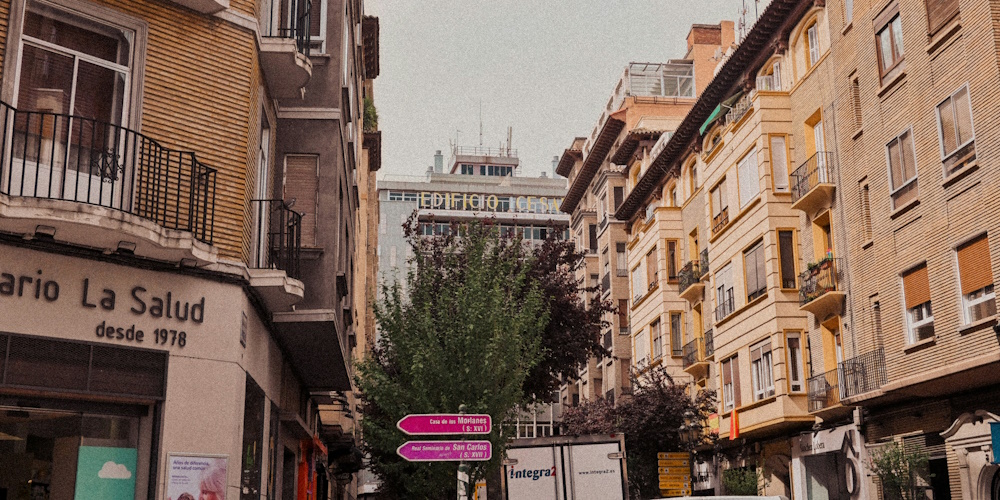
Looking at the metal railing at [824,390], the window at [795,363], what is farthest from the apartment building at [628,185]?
the metal railing at [824,390]

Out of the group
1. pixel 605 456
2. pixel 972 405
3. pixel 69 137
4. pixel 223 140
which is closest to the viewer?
pixel 69 137

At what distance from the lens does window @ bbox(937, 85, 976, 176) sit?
20281 millimetres

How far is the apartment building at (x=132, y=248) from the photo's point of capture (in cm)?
1000

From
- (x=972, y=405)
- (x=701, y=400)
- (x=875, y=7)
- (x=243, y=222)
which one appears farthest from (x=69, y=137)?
(x=701, y=400)

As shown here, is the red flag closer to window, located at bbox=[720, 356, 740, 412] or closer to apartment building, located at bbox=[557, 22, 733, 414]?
window, located at bbox=[720, 356, 740, 412]

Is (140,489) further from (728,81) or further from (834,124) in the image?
(728,81)

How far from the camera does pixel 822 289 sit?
28.7 meters

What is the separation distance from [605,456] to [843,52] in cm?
1407

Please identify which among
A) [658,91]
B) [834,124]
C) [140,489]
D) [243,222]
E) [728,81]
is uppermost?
[658,91]

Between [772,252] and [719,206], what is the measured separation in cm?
588

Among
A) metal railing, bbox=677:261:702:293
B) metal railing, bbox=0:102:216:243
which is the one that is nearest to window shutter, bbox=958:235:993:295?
metal railing, bbox=0:102:216:243

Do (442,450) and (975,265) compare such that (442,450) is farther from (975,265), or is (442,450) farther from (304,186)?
(975,265)

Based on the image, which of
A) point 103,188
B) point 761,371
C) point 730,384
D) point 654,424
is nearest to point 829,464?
point 761,371

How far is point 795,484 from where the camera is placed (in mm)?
31000
